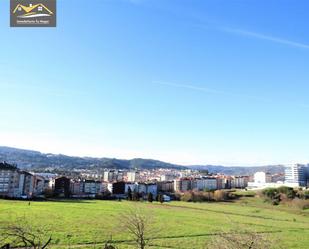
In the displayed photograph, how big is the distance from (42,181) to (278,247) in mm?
117720

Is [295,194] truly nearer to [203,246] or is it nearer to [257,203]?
[257,203]

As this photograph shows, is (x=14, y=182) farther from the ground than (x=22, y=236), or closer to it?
farther from the ground

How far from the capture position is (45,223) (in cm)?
5303

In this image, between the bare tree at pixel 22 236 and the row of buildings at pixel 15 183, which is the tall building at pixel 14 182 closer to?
the row of buildings at pixel 15 183

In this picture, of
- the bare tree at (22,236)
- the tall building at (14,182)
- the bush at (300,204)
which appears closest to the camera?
the bare tree at (22,236)

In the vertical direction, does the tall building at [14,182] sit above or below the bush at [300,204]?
above

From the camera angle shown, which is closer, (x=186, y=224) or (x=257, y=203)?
(x=186, y=224)

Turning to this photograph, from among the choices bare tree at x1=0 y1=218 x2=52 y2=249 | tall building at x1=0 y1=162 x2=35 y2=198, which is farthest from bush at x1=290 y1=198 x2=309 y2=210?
bare tree at x1=0 y1=218 x2=52 y2=249

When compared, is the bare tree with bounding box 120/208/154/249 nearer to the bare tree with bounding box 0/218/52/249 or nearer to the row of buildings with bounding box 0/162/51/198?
the bare tree with bounding box 0/218/52/249

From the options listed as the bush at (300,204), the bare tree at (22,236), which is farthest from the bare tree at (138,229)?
the bush at (300,204)

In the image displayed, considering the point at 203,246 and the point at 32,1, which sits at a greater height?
the point at 32,1

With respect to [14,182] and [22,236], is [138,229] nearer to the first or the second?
[22,236]

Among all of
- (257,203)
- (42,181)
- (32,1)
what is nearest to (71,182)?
(42,181)

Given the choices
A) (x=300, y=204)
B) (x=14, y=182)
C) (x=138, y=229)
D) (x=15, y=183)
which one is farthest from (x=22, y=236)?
(x=300, y=204)
